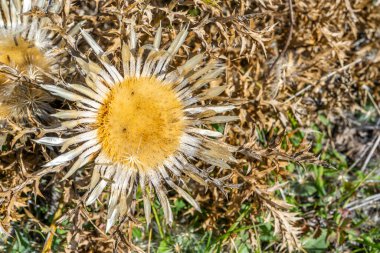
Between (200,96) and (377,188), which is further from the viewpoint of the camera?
(377,188)

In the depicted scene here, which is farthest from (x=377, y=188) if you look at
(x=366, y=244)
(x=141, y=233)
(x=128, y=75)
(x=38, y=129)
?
(x=38, y=129)

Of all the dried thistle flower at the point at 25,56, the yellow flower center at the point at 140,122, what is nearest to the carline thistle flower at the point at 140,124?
the yellow flower center at the point at 140,122

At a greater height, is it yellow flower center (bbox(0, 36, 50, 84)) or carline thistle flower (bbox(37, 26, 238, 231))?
yellow flower center (bbox(0, 36, 50, 84))

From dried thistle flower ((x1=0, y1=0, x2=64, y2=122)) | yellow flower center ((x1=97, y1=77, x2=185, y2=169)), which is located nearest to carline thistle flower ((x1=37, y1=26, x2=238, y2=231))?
yellow flower center ((x1=97, y1=77, x2=185, y2=169))

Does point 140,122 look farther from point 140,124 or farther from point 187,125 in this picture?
point 187,125

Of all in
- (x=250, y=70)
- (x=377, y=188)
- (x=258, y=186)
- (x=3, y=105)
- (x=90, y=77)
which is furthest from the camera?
(x=377, y=188)

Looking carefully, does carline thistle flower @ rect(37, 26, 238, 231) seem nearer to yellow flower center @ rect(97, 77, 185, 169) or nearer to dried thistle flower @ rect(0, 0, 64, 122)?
yellow flower center @ rect(97, 77, 185, 169)

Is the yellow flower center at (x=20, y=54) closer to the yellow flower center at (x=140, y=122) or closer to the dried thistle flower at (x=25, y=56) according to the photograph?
the dried thistle flower at (x=25, y=56)

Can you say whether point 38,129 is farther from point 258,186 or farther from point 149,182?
point 258,186
